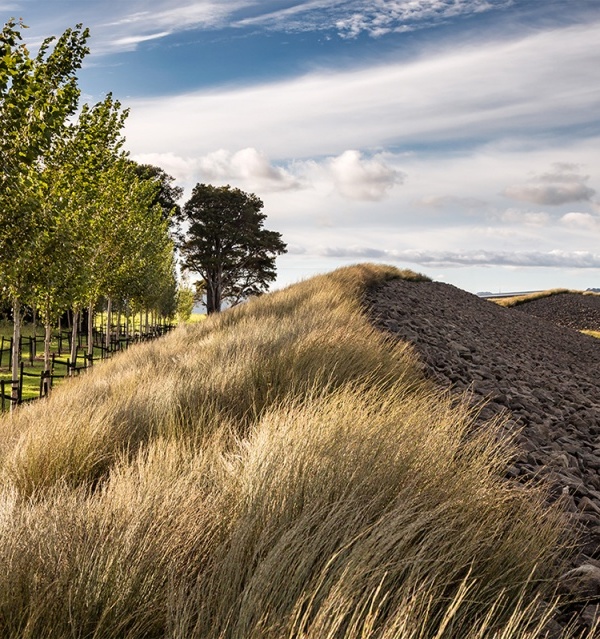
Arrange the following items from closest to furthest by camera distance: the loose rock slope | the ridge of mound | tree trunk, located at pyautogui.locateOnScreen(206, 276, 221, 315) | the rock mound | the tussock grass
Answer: the tussock grass, the loose rock slope, the ridge of mound, the rock mound, tree trunk, located at pyautogui.locateOnScreen(206, 276, 221, 315)

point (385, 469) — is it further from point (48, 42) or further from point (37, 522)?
point (48, 42)

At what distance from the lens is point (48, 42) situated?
500 inches

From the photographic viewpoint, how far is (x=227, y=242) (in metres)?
42.5

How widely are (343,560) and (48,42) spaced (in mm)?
13884

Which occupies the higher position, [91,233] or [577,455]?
[91,233]

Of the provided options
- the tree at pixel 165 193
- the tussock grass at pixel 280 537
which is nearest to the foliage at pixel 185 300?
the tree at pixel 165 193

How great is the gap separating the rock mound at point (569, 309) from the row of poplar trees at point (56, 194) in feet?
82.6

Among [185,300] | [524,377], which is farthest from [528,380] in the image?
[185,300]

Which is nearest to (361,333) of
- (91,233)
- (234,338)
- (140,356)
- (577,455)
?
(234,338)

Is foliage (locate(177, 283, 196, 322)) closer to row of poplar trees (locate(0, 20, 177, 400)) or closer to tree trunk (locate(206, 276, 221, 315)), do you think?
tree trunk (locate(206, 276, 221, 315))

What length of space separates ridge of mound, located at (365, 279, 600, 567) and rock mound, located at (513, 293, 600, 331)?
623 inches

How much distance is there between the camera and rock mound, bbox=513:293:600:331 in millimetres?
35803

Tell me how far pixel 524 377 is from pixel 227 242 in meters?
34.5

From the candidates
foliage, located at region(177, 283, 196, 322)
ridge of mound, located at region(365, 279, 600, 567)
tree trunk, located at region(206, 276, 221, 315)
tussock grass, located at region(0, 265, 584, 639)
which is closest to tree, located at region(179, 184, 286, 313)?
tree trunk, located at region(206, 276, 221, 315)
